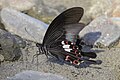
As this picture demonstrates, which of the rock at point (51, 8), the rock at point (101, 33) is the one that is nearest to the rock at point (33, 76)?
the rock at point (101, 33)

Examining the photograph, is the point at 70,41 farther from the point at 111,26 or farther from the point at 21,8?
the point at 21,8

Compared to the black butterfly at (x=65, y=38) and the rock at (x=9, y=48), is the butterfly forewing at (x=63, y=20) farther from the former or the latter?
the rock at (x=9, y=48)

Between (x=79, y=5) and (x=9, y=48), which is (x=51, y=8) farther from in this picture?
(x=9, y=48)

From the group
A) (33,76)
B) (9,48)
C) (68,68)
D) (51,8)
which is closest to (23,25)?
(9,48)

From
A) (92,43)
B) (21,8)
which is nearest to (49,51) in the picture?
(92,43)

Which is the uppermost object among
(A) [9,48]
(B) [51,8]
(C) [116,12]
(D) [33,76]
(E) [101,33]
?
(B) [51,8]
